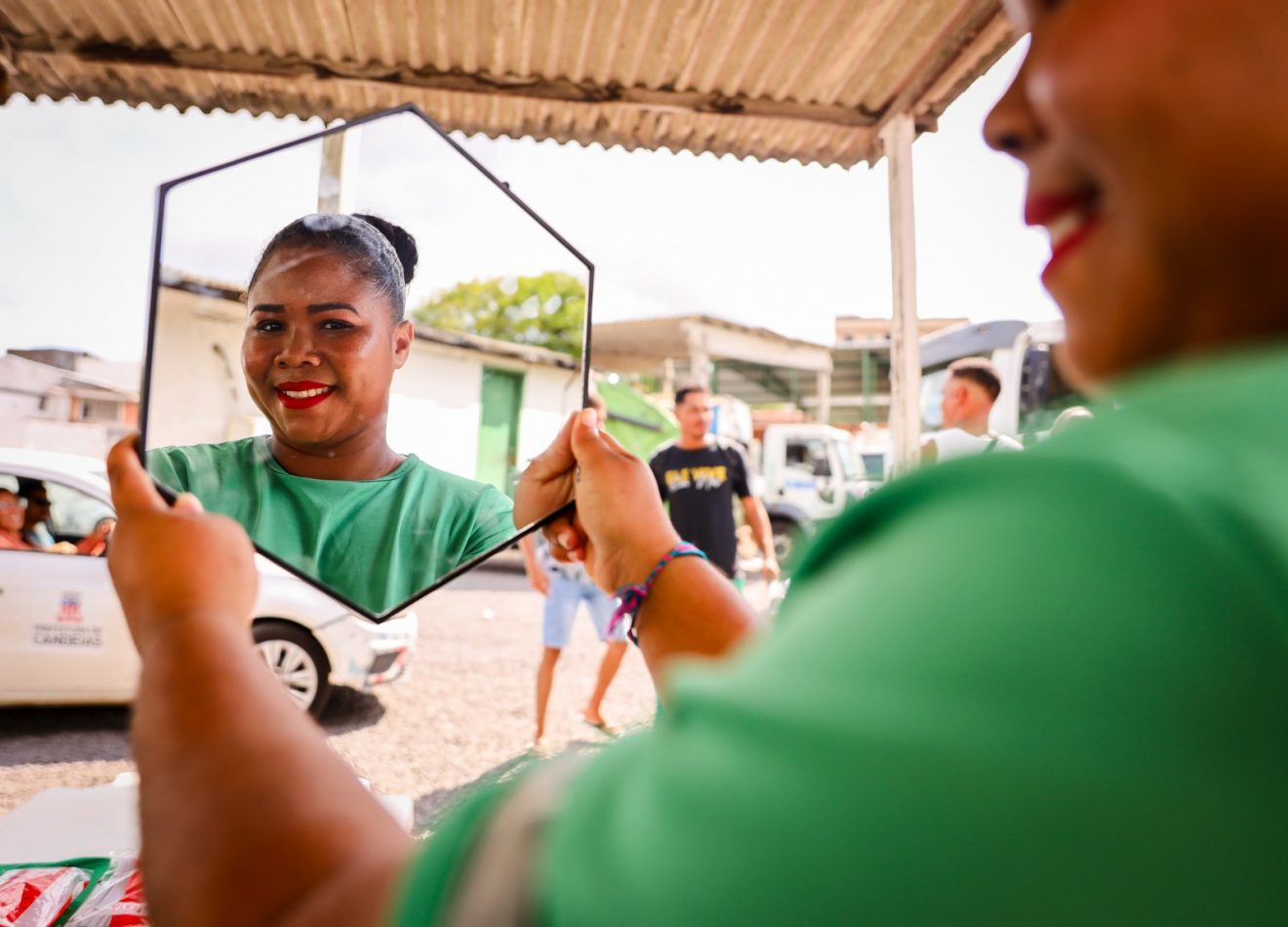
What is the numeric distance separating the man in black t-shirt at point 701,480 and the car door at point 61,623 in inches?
114

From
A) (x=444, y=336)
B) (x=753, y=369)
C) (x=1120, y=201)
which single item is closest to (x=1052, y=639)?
(x=1120, y=201)

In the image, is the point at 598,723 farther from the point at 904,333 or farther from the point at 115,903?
the point at 115,903

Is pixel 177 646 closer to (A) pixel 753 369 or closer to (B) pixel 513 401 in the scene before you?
(B) pixel 513 401

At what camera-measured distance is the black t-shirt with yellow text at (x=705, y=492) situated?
492cm

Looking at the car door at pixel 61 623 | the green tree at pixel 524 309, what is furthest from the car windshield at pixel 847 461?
the green tree at pixel 524 309

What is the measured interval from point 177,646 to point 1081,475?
0.55 m

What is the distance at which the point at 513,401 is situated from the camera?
1.33m

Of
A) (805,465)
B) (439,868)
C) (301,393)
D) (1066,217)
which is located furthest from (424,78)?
(805,465)

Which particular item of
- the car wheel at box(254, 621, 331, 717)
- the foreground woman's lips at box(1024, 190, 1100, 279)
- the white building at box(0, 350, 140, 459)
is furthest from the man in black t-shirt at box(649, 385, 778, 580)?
the foreground woman's lips at box(1024, 190, 1100, 279)

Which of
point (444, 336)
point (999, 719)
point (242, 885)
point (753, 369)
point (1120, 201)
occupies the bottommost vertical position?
point (242, 885)

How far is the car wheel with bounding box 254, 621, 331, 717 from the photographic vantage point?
4570mm

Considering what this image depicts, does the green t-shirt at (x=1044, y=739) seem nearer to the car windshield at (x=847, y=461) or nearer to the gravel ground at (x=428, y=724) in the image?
the gravel ground at (x=428, y=724)

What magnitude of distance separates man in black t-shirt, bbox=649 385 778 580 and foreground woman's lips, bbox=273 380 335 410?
382 cm

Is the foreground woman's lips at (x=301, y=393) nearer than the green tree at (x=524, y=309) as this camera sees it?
Yes
